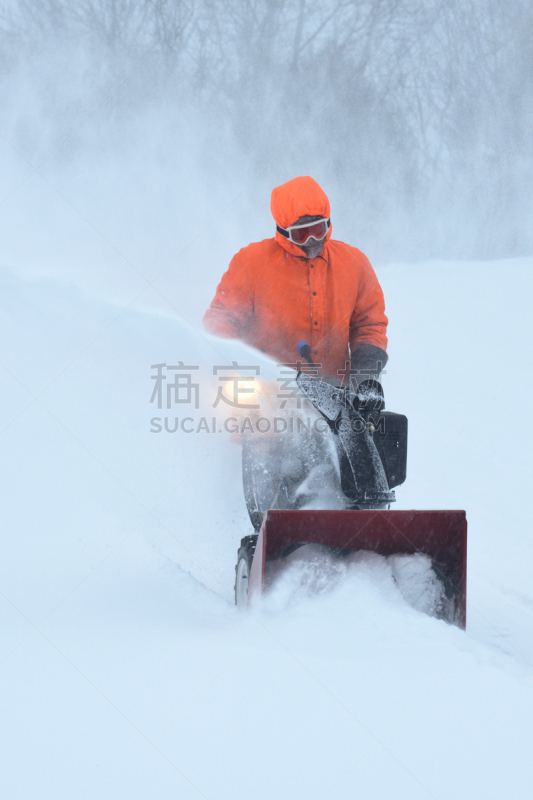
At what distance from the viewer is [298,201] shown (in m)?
2.90

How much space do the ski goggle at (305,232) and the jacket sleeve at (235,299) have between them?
266 millimetres

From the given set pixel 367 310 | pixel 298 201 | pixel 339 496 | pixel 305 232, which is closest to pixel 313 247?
pixel 305 232

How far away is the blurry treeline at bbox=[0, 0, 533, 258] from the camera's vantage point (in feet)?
49.2

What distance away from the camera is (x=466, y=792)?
1.44m

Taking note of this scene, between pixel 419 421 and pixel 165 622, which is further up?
pixel 419 421

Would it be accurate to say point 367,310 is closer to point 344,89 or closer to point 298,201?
point 298,201

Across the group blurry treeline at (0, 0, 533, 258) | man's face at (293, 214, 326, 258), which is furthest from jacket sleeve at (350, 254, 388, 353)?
blurry treeline at (0, 0, 533, 258)

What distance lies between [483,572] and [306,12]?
16042 mm

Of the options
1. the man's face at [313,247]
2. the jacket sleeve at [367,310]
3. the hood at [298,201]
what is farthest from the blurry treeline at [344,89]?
the hood at [298,201]

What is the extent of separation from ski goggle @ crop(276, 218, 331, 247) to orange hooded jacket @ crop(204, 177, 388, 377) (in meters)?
0.04

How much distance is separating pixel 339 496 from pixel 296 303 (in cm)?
92

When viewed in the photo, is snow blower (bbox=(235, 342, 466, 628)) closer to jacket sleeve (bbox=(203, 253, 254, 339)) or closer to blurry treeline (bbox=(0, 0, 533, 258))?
jacket sleeve (bbox=(203, 253, 254, 339))

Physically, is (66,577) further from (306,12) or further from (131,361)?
(306,12)

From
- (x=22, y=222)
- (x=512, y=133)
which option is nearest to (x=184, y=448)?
(x=22, y=222)
